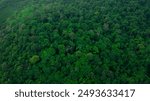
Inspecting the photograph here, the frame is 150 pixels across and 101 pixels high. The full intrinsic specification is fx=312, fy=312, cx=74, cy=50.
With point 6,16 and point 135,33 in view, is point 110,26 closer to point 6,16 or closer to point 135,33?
point 135,33

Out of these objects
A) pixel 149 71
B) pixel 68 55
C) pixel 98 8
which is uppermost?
pixel 98 8

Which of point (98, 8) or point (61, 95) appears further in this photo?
point (98, 8)

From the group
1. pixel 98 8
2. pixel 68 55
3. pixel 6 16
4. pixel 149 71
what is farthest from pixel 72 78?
pixel 6 16

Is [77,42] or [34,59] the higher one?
[77,42]

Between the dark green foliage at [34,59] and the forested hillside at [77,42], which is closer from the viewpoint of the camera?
the forested hillside at [77,42]

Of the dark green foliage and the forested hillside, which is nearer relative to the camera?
the forested hillside

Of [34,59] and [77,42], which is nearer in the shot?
[34,59]

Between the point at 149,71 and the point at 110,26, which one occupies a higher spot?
the point at 110,26

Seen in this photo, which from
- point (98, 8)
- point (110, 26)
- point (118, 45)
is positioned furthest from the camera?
point (98, 8)
